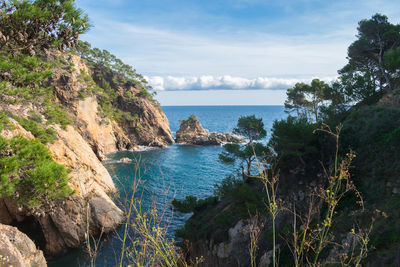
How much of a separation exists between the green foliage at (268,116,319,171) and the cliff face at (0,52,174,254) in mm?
11779

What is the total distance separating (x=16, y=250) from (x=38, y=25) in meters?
8.31

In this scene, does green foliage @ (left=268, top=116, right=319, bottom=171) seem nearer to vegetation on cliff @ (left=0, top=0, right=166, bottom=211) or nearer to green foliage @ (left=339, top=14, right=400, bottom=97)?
green foliage @ (left=339, top=14, right=400, bottom=97)

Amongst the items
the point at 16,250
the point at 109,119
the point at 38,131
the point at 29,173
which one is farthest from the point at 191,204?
the point at 109,119

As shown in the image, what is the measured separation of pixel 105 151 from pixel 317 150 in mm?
41872

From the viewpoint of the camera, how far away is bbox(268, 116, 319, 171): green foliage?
1631cm

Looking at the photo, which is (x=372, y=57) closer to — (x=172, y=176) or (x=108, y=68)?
(x=172, y=176)

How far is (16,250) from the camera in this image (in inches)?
381

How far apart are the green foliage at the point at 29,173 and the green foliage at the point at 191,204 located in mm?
8709

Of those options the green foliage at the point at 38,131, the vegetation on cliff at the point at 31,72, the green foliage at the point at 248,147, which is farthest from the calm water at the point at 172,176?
the vegetation on cliff at the point at 31,72

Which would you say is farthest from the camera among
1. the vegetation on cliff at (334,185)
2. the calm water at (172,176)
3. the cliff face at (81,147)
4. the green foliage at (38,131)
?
the green foliage at (38,131)

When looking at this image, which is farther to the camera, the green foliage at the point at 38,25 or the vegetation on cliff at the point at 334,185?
the vegetation on cliff at the point at 334,185

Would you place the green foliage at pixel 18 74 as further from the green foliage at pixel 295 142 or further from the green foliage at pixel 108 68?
the green foliage at pixel 108 68

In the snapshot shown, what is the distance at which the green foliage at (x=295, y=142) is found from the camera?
1631 centimetres

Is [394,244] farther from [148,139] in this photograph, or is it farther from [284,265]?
[148,139]
